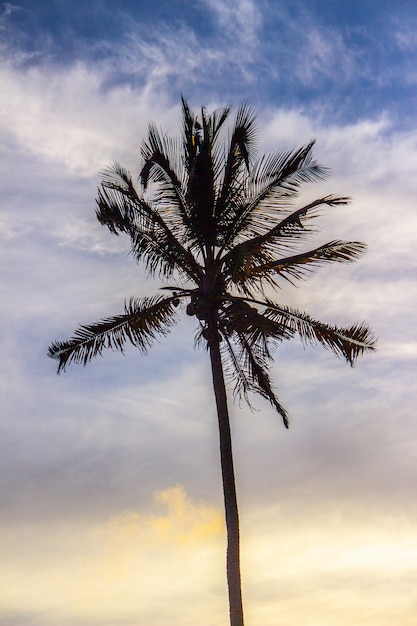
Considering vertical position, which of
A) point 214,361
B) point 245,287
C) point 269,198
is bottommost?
point 214,361

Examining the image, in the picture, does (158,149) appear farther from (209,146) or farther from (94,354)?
(94,354)

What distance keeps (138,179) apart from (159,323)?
4.02m

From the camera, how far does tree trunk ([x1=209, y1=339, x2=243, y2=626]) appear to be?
67.3 ft

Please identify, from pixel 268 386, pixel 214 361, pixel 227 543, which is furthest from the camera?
pixel 268 386

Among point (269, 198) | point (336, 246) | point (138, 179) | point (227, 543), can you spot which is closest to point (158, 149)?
point (138, 179)

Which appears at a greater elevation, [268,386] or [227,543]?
[268,386]

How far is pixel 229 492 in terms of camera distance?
2156 cm

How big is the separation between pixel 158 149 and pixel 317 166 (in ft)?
14.0

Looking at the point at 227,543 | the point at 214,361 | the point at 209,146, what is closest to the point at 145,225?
the point at 209,146

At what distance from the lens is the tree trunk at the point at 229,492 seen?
807 inches

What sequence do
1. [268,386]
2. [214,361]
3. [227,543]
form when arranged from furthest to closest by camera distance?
1. [268,386]
2. [214,361]
3. [227,543]

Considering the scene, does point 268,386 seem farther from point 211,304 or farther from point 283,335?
point 211,304

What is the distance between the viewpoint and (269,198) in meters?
23.5

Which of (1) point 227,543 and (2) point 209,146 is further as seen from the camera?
(2) point 209,146
